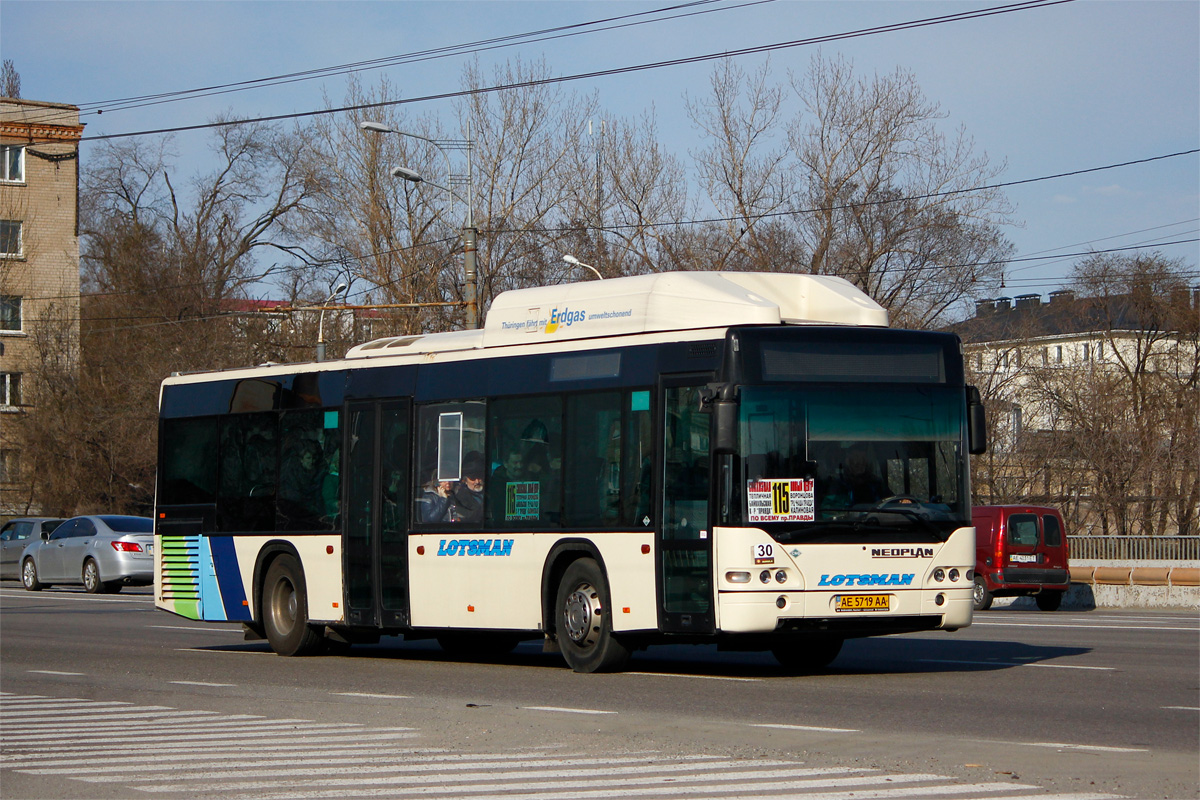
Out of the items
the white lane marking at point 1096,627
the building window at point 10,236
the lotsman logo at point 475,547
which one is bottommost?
the white lane marking at point 1096,627

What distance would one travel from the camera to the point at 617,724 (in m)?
10.5

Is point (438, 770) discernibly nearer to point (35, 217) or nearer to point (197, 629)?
point (197, 629)

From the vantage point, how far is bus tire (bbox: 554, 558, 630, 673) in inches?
555

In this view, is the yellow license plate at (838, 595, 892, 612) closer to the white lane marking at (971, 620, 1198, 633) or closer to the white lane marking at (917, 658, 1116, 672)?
the white lane marking at (917, 658, 1116, 672)

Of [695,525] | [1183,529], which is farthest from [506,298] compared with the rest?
[1183,529]

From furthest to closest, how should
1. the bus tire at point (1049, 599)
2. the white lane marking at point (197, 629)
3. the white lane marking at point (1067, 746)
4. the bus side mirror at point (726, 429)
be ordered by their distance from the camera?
the bus tire at point (1049, 599)
the white lane marking at point (197, 629)
the bus side mirror at point (726, 429)
the white lane marking at point (1067, 746)

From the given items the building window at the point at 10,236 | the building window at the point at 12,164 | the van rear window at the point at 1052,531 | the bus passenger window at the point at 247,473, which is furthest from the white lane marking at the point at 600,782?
the building window at the point at 12,164

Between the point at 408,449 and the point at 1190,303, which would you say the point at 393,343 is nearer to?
the point at 408,449

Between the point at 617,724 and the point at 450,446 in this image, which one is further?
the point at 450,446

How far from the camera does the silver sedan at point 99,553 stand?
32.8 metres

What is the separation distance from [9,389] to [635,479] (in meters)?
52.0

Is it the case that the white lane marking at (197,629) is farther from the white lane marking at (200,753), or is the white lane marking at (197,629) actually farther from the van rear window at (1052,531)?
the van rear window at (1052,531)

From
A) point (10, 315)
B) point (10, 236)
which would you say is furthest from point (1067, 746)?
point (10, 236)

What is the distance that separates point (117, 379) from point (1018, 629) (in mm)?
39536
